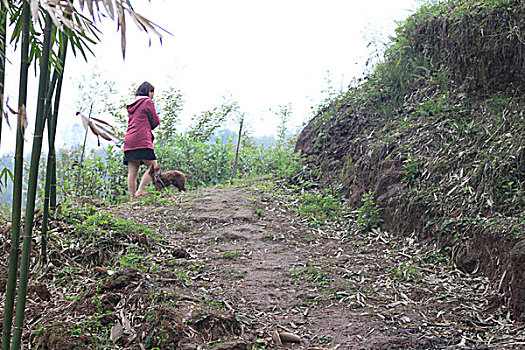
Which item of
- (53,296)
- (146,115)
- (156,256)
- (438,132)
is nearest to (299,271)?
(156,256)

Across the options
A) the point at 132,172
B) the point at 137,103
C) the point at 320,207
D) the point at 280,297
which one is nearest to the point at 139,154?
the point at 132,172

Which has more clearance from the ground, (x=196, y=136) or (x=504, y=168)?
(x=196, y=136)

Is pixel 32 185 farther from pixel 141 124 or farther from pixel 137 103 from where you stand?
pixel 137 103

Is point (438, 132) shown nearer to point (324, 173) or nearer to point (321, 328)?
point (324, 173)

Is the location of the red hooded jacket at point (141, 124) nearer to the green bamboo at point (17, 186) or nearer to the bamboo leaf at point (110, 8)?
the green bamboo at point (17, 186)

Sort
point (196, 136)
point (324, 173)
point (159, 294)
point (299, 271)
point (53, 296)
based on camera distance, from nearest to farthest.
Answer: point (159, 294) → point (53, 296) → point (299, 271) → point (324, 173) → point (196, 136)

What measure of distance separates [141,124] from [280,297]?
350cm

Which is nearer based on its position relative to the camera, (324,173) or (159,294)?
(159,294)

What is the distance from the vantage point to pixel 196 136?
8.69 m

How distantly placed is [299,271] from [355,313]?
28.0 inches

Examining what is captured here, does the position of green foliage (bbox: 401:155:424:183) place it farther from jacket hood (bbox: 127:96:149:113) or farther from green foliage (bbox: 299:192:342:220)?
jacket hood (bbox: 127:96:149:113)

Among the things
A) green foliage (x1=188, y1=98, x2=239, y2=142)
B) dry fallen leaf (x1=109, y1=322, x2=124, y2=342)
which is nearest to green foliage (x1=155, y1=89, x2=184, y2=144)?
green foliage (x1=188, y1=98, x2=239, y2=142)

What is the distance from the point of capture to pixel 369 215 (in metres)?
4.29

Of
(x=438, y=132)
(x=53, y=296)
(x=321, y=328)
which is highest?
(x=438, y=132)
